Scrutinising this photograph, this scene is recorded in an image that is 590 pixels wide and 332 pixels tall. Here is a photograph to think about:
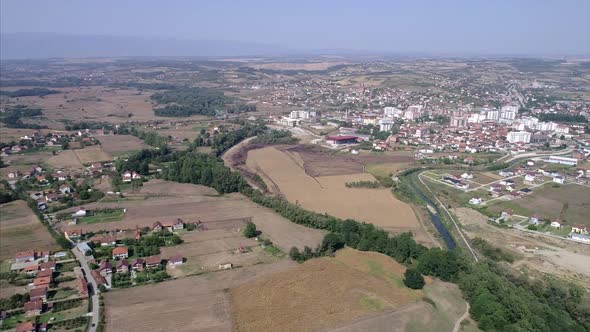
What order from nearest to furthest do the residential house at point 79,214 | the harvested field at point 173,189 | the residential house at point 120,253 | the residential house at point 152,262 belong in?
the residential house at point 152,262
the residential house at point 120,253
the residential house at point 79,214
the harvested field at point 173,189

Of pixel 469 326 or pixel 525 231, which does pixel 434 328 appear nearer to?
pixel 469 326

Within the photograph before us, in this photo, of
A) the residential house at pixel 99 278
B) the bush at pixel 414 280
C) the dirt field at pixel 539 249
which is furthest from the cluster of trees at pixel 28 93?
the bush at pixel 414 280

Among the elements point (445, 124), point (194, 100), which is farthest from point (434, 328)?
point (194, 100)

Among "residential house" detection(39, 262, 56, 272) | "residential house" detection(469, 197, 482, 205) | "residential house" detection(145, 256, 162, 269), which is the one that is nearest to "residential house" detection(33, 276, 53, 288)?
"residential house" detection(39, 262, 56, 272)

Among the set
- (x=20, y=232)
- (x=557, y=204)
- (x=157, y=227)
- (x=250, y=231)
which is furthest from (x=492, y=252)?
(x=20, y=232)

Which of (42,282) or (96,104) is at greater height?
(96,104)

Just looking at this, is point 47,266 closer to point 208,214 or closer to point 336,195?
point 208,214

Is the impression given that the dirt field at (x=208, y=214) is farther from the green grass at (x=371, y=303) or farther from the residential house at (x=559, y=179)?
the residential house at (x=559, y=179)

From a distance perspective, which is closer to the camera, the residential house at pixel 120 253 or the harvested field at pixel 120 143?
the residential house at pixel 120 253
